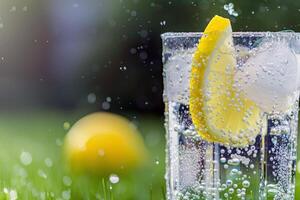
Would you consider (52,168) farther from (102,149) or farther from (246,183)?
(246,183)

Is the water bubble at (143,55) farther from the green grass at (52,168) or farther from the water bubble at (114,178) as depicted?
the water bubble at (114,178)

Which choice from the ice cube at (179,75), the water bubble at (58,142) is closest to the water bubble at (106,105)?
the water bubble at (58,142)

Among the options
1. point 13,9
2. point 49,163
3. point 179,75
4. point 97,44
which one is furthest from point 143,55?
→ point 179,75

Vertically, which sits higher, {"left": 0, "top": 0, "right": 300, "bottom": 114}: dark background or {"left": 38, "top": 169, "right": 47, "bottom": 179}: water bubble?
{"left": 0, "top": 0, "right": 300, "bottom": 114}: dark background

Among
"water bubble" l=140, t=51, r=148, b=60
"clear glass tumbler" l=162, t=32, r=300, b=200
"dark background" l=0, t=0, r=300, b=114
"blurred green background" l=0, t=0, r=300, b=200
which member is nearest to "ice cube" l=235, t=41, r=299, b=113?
"clear glass tumbler" l=162, t=32, r=300, b=200

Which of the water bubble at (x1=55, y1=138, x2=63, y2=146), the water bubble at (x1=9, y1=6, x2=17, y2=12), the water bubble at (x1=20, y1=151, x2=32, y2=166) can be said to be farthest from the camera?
the water bubble at (x1=9, y1=6, x2=17, y2=12)

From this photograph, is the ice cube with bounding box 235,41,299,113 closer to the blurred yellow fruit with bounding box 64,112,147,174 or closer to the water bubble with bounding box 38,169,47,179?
the water bubble with bounding box 38,169,47,179
